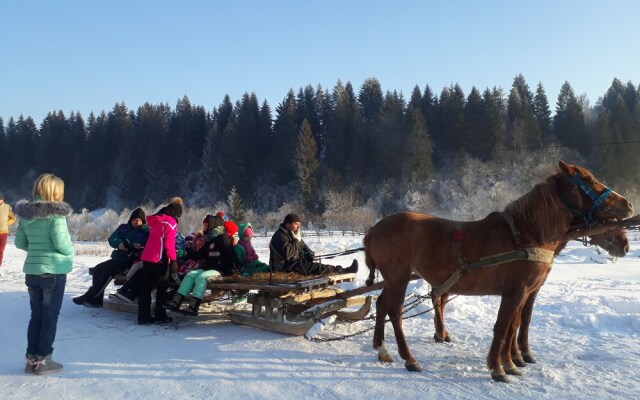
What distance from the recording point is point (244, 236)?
8.02 meters

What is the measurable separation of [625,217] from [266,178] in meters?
57.4

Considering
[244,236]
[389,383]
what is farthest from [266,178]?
[389,383]

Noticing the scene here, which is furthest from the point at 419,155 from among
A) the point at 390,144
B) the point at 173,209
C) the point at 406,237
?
the point at 406,237

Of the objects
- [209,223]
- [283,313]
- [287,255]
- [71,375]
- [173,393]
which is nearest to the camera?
[173,393]

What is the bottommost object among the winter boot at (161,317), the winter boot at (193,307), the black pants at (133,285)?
the winter boot at (161,317)

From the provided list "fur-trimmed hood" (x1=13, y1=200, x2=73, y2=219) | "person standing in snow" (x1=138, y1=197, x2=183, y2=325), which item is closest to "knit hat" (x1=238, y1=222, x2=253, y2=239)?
"person standing in snow" (x1=138, y1=197, x2=183, y2=325)

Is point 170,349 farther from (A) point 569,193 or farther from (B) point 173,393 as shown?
(A) point 569,193

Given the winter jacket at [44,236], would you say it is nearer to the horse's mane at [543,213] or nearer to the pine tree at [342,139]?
the horse's mane at [543,213]

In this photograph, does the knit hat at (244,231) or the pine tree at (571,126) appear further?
the pine tree at (571,126)

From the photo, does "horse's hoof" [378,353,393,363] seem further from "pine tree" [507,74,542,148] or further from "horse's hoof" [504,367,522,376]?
"pine tree" [507,74,542,148]

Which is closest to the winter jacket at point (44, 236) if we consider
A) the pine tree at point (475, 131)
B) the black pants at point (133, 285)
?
the black pants at point (133, 285)

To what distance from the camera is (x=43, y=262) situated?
453 centimetres

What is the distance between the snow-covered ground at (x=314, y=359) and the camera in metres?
4.32

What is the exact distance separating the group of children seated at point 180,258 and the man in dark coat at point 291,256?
52 cm
